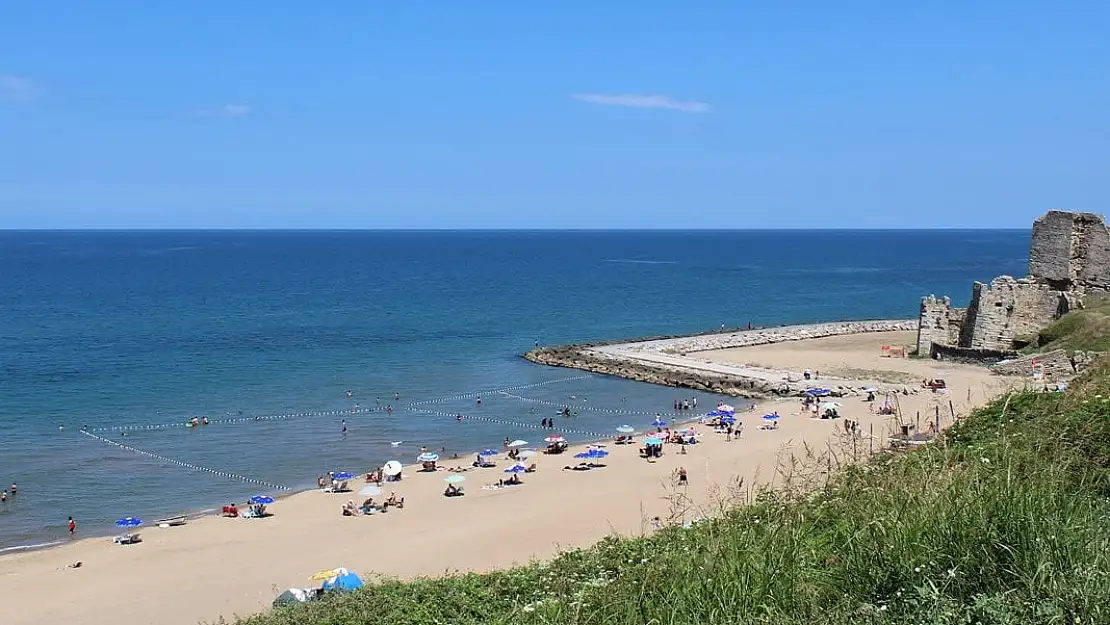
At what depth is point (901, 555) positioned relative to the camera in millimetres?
6719

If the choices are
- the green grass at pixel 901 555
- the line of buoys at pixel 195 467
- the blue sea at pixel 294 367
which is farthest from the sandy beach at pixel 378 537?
the green grass at pixel 901 555

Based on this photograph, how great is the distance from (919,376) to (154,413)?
107 ft

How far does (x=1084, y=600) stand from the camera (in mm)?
5609

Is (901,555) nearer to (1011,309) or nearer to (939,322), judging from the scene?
(1011,309)

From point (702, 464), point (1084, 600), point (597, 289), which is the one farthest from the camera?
point (597, 289)

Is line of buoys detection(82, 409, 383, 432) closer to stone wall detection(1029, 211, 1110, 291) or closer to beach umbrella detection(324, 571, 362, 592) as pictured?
beach umbrella detection(324, 571, 362, 592)

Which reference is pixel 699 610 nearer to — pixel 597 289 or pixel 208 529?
pixel 208 529

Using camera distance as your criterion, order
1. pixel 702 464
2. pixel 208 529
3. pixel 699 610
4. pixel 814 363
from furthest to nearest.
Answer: pixel 814 363 < pixel 702 464 < pixel 208 529 < pixel 699 610

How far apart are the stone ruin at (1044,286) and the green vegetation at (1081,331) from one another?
1.02m

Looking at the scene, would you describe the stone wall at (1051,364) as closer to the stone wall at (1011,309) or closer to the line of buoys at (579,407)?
the stone wall at (1011,309)

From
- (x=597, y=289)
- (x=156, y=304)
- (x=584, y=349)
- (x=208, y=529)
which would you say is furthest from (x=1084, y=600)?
(x=597, y=289)

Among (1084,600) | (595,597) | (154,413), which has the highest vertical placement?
(1084,600)

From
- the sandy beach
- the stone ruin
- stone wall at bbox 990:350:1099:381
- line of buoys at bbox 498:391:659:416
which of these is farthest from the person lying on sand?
the stone ruin

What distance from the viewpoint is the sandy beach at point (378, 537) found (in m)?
19.6
